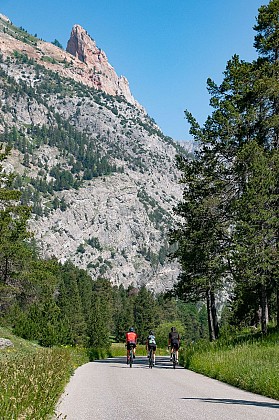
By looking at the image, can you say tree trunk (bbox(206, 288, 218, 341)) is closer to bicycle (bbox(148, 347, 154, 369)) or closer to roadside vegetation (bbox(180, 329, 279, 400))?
bicycle (bbox(148, 347, 154, 369))

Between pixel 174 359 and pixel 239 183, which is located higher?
pixel 239 183

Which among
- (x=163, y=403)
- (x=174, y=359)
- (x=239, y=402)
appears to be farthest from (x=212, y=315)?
(x=163, y=403)

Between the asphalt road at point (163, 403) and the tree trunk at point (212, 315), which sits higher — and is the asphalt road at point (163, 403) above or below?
below

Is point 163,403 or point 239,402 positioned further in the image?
point 239,402

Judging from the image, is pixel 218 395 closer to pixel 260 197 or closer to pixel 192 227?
pixel 260 197

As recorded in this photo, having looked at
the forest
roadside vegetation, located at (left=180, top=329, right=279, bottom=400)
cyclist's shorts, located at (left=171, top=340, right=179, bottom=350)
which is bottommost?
roadside vegetation, located at (left=180, top=329, right=279, bottom=400)

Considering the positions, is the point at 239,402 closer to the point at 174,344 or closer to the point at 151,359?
the point at 151,359

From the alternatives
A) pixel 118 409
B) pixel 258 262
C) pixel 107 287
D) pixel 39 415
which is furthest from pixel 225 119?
pixel 107 287

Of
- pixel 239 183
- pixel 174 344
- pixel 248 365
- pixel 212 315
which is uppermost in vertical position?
pixel 239 183

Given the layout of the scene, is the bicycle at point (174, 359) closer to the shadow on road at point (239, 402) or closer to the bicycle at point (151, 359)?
the bicycle at point (151, 359)

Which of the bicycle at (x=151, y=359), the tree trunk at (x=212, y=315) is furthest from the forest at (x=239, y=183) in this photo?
the bicycle at (x=151, y=359)

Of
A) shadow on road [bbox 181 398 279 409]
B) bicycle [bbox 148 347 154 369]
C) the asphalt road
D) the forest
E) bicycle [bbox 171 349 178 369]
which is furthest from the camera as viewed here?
bicycle [bbox 148 347 154 369]

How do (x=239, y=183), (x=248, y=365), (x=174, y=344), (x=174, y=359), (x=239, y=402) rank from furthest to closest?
1. (x=239, y=183)
2. (x=174, y=344)
3. (x=174, y=359)
4. (x=248, y=365)
5. (x=239, y=402)

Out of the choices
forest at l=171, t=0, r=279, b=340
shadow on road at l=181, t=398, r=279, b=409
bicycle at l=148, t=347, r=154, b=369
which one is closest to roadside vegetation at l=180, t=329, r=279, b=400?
shadow on road at l=181, t=398, r=279, b=409
